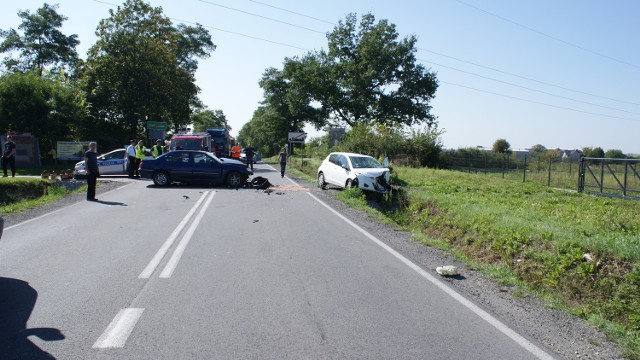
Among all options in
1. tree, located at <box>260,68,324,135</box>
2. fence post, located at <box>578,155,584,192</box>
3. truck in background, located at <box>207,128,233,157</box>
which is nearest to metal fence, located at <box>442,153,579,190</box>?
fence post, located at <box>578,155,584,192</box>

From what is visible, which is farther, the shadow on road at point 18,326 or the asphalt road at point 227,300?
the asphalt road at point 227,300

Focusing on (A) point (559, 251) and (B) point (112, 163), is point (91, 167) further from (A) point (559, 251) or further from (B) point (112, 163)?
(A) point (559, 251)

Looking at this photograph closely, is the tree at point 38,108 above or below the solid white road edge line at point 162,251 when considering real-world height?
above

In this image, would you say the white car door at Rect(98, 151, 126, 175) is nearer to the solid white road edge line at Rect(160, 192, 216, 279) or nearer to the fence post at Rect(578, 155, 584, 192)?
the solid white road edge line at Rect(160, 192, 216, 279)

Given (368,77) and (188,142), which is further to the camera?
(368,77)

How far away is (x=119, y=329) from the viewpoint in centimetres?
475

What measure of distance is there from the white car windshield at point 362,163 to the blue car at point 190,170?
470 cm

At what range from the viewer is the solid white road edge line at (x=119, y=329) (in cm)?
441

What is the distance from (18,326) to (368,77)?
53415mm

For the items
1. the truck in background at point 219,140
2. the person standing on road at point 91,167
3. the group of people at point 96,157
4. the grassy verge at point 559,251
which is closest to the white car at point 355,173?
the grassy verge at point 559,251

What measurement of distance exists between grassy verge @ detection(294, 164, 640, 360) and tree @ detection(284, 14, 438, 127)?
44.2 meters

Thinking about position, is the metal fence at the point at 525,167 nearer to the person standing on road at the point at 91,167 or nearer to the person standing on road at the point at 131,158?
the person standing on road at the point at 131,158

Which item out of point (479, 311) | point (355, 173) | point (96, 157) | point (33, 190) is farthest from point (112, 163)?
point (479, 311)

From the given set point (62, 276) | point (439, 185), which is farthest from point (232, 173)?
point (62, 276)
